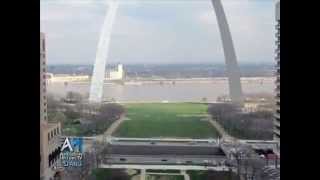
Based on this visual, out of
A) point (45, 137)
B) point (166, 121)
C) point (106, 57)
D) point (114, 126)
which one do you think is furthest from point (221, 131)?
point (45, 137)

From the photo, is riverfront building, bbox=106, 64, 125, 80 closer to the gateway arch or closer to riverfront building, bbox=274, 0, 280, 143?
the gateway arch

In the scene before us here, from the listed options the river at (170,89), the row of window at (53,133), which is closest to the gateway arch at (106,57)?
the river at (170,89)

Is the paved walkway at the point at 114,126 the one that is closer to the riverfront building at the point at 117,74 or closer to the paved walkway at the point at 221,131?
the riverfront building at the point at 117,74

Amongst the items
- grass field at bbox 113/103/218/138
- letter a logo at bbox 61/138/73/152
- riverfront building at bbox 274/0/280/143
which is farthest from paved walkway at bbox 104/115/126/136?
riverfront building at bbox 274/0/280/143

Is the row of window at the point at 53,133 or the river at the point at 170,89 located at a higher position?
the river at the point at 170,89

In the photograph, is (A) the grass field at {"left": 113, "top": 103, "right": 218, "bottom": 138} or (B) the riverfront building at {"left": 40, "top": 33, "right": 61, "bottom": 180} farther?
(A) the grass field at {"left": 113, "top": 103, "right": 218, "bottom": 138}
